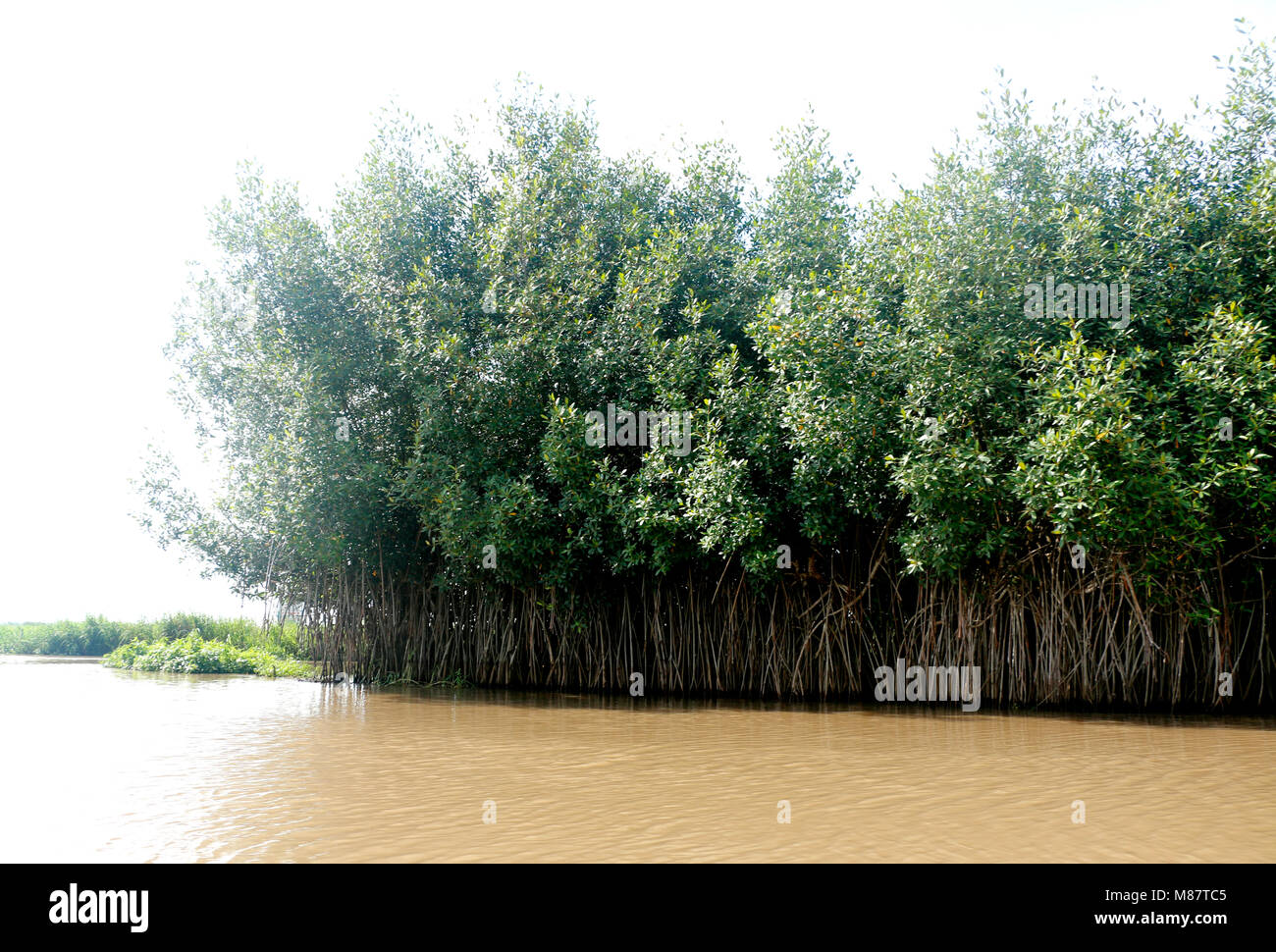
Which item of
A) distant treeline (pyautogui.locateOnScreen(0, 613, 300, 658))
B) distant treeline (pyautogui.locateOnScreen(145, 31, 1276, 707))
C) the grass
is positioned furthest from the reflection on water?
→ distant treeline (pyautogui.locateOnScreen(0, 613, 300, 658))

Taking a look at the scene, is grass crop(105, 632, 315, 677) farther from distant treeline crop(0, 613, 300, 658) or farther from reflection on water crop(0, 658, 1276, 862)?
reflection on water crop(0, 658, 1276, 862)

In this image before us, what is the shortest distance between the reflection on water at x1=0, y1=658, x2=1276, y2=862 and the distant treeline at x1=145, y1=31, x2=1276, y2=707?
7.11 ft

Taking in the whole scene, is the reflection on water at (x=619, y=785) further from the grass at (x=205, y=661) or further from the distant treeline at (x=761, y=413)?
the grass at (x=205, y=661)

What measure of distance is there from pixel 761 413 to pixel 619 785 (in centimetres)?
658

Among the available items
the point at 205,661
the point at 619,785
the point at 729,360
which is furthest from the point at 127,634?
the point at 619,785

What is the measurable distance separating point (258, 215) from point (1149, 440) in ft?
45.7

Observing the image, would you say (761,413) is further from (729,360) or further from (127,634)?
(127,634)

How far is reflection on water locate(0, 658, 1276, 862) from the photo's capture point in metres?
4.40

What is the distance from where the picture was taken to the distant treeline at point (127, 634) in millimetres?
18453

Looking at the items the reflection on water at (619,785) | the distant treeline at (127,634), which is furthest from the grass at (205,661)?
the reflection on water at (619,785)

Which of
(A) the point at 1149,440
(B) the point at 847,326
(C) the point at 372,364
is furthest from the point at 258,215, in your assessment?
(A) the point at 1149,440

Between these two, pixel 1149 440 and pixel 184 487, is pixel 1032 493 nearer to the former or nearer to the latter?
pixel 1149 440

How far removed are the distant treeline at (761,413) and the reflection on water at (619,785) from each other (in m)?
2.17

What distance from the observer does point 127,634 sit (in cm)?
2017
